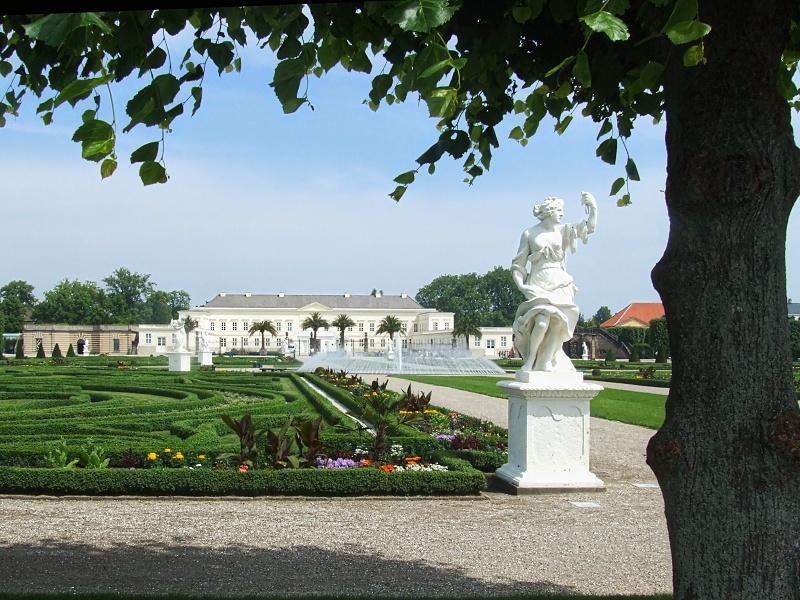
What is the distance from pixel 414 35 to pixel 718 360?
1.52 m

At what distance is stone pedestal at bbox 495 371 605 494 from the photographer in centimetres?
744

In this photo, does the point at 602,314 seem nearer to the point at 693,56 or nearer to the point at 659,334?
the point at 659,334

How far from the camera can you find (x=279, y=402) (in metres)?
14.7

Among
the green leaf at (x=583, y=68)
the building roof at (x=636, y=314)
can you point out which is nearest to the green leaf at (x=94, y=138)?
the green leaf at (x=583, y=68)

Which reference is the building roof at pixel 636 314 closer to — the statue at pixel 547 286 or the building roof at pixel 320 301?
the building roof at pixel 320 301

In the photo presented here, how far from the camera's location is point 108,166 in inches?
78.1

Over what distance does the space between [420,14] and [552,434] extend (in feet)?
20.5

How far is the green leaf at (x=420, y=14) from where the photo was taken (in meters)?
1.74

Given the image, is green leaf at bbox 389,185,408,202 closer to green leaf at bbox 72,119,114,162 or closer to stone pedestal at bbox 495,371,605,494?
green leaf at bbox 72,119,114,162

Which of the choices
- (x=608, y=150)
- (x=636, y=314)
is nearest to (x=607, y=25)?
(x=608, y=150)

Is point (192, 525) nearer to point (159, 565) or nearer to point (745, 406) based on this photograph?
point (159, 565)

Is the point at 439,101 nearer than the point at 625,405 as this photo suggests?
Yes

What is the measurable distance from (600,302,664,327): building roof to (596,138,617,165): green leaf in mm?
76355

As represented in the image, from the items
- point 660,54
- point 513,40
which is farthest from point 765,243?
point 513,40
